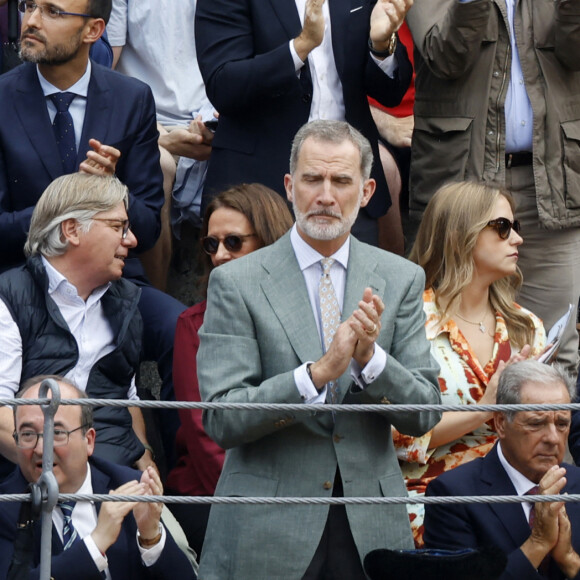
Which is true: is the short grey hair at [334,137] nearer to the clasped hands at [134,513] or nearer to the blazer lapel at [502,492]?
the blazer lapel at [502,492]

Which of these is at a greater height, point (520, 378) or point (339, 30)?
point (339, 30)

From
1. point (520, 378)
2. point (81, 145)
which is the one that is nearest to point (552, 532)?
point (520, 378)

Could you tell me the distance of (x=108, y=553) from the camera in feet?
14.9

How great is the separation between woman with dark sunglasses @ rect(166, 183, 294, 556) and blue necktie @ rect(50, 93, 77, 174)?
0.73m

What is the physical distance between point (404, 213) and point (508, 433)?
2.58 metres

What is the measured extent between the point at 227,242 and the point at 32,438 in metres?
1.43

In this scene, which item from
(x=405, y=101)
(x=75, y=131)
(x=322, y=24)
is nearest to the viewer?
(x=322, y=24)

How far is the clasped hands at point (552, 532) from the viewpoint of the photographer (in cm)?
453

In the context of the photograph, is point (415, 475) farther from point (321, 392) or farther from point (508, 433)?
point (321, 392)

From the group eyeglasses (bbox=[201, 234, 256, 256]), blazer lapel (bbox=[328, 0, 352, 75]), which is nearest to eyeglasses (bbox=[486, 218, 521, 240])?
eyeglasses (bbox=[201, 234, 256, 256])

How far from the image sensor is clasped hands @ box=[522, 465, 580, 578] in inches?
178

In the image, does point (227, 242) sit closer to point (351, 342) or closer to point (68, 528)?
point (68, 528)

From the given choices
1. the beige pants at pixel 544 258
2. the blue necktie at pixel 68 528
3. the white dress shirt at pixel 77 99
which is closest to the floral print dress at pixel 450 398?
the beige pants at pixel 544 258

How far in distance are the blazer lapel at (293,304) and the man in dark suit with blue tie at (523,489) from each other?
76 centimetres
